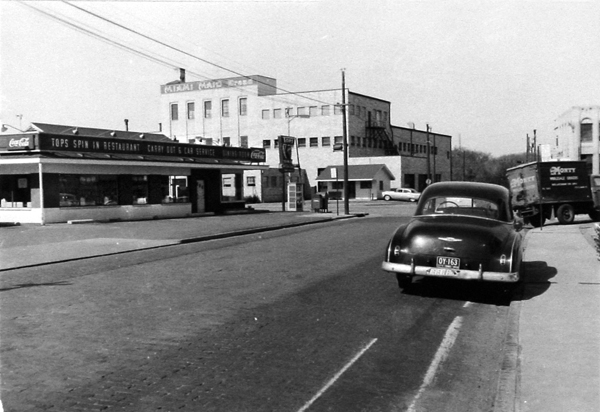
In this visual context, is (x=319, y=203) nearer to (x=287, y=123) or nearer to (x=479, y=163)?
(x=287, y=123)

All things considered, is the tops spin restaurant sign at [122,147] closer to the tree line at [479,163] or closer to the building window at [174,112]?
the building window at [174,112]

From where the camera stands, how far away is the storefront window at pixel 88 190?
27.5 metres

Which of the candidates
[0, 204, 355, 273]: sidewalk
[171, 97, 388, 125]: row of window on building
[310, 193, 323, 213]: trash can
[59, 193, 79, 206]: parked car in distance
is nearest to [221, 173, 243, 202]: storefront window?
[310, 193, 323, 213]: trash can

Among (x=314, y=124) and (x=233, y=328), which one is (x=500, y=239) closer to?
(x=233, y=328)

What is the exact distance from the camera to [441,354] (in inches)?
267

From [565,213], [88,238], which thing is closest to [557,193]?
[565,213]

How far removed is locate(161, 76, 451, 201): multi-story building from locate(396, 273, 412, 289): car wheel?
5582 cm

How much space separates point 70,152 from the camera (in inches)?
1094

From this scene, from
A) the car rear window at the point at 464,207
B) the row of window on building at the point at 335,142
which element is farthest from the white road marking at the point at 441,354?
the row of window on building at the point at 335,142

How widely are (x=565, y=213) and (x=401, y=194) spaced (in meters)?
40.5

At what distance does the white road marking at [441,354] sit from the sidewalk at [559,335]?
0.81 m

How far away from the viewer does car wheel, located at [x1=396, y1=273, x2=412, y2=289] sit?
407 inches

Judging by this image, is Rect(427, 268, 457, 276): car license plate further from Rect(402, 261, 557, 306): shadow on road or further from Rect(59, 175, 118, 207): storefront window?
Rect(59, 175, 118, 207): storefront window

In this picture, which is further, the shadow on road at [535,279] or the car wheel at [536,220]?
the car wheel at [536,220]
